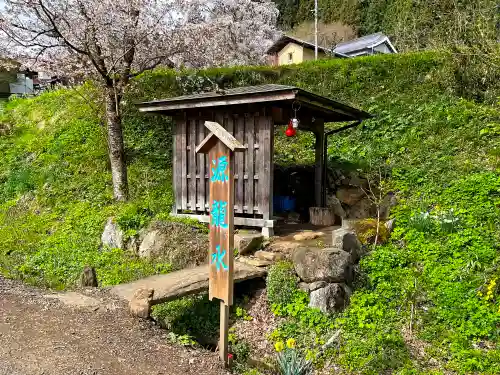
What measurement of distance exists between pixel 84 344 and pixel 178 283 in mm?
1584

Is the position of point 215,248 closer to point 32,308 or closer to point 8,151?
point 32,308

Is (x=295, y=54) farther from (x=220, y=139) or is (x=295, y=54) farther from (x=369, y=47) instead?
(x=220, y=139)

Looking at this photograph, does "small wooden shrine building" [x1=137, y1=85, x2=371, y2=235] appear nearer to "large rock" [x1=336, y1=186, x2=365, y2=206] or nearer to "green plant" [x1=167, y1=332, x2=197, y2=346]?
"large rock" [x1=336, y1=186, x2=365, y2=206]

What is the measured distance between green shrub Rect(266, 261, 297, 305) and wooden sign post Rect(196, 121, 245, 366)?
4.05ft

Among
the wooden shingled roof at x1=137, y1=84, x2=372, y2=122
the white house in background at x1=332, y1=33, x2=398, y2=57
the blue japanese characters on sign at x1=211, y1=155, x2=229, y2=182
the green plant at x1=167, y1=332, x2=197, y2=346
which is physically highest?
the white house in background at x1=332, y1=33, x2=398, y2=57

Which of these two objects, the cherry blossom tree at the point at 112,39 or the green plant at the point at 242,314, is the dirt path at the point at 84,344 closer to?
the green plant at the point at 242,314

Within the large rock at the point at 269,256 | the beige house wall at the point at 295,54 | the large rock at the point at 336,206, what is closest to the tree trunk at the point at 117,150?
the large rock at the point at 269,256

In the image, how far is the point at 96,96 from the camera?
13.9 meters

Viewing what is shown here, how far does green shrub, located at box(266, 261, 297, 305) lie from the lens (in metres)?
5.96

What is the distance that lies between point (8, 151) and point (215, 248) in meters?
13.2

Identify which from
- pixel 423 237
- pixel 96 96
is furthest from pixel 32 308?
pixel 96 96

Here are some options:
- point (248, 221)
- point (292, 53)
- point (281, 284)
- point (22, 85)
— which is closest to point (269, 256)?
point (281, 284)

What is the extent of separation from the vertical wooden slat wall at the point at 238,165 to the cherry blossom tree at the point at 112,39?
2283 mm

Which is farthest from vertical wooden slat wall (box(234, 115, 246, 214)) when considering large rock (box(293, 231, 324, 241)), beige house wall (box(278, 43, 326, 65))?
beige house wall (box(278, 43, 326, 65))
